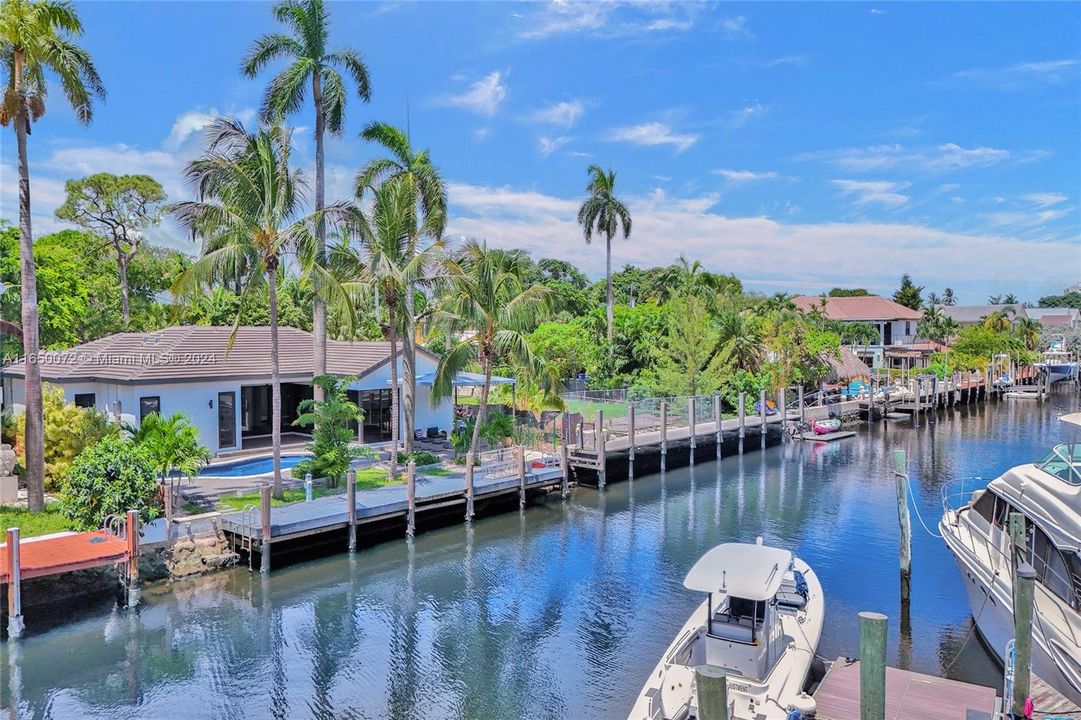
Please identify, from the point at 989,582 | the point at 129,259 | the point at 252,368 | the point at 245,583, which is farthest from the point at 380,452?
the point at 129,259

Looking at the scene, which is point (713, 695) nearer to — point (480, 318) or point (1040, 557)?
point (1040, 557)

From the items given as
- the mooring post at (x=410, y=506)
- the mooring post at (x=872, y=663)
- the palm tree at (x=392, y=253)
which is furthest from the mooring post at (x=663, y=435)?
the mooring post at (x=872, y=663)

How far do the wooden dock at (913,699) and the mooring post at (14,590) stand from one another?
14.8 meters

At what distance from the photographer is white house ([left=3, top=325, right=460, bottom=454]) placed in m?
26.1

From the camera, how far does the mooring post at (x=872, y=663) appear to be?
8.16m

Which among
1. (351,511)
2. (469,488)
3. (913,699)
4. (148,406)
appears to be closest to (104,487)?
(351,511)

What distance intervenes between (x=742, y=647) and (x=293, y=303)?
4554 cm

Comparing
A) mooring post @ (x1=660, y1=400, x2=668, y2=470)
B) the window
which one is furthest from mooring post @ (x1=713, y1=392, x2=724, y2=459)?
the window

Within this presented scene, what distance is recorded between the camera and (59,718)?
39.6 feet

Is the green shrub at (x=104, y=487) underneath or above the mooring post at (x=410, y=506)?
above

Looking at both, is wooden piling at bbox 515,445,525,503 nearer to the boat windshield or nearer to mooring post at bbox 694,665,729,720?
the boat windshield

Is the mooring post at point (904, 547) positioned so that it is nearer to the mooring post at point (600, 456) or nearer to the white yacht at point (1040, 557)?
the white yacht at point (1040, 557)

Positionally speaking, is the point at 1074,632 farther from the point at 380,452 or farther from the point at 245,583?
the point at 380,452

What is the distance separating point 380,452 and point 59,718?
17130 millimetres
